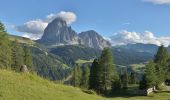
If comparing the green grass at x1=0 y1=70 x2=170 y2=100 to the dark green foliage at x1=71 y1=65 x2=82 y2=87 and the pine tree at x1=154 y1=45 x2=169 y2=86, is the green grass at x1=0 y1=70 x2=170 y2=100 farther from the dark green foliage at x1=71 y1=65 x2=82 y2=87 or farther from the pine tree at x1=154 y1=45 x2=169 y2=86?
the dark green foliage at x1=71 y1=65 x2=82 y2=87

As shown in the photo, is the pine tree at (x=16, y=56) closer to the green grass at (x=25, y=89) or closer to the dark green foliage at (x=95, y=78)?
the dark green foliage at (x=95, y=78)

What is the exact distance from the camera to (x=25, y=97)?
894 inches

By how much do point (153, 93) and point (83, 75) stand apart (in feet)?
195

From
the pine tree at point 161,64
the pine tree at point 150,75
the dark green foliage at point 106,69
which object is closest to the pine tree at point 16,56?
the dark green foliage at point 106,69

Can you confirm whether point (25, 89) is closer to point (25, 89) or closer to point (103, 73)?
point (25, 89)

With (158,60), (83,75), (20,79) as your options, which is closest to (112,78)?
(158,60)

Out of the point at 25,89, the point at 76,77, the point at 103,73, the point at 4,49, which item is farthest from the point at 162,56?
the point at 25,89

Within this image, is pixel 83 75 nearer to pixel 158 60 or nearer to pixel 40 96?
pixel 158 60

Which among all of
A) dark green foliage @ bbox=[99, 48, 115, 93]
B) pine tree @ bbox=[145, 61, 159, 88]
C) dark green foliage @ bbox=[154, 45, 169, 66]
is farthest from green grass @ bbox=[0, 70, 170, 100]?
dark green foliage @ bbox=[154, 45, 169, 66]

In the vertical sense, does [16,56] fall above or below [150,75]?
above

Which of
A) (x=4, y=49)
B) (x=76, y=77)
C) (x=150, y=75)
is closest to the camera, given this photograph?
(x=150, y=75)

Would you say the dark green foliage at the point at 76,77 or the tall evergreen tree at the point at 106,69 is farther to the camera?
the dark green foliage at the point at 76,77

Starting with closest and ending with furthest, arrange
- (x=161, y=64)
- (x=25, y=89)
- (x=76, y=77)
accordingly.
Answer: (x=25, y=89), (x=161, y=64), (x=76, y=77)

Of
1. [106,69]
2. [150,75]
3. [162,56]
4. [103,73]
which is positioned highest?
[162,56]
